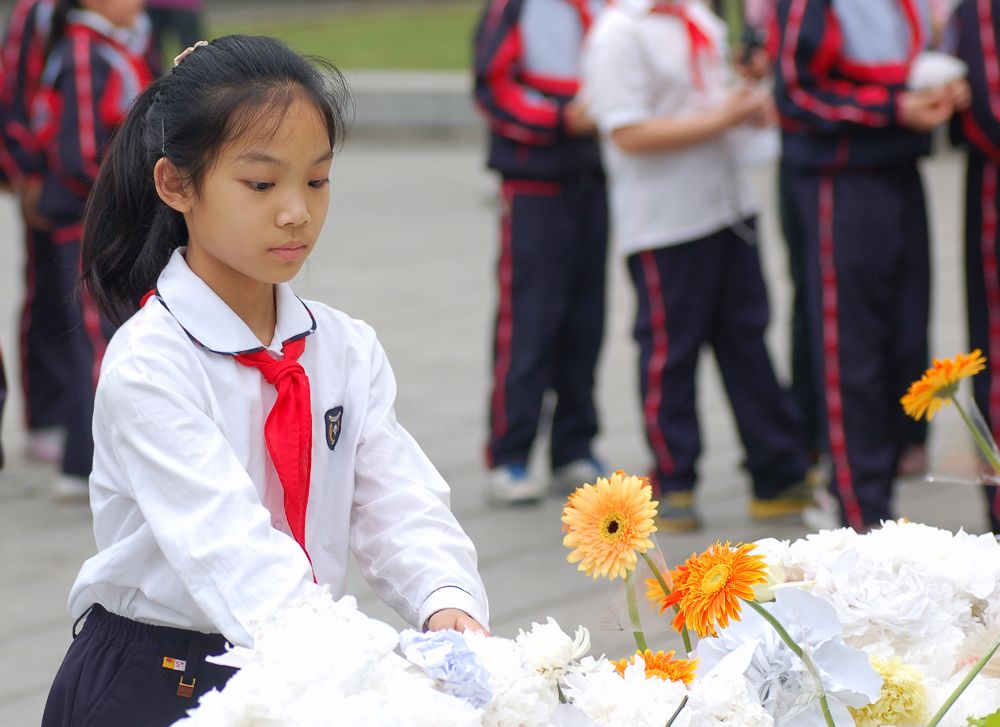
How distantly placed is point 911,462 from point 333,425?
3229 mm

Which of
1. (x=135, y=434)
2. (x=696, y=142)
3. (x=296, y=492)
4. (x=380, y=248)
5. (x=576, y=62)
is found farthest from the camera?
(x=380, y=248)

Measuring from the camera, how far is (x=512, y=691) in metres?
1.30

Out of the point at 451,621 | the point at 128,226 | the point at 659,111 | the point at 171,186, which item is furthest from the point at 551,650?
the point at 659,111

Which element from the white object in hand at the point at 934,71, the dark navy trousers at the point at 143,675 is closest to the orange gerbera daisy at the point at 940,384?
the dark navy trousers at the point at 143,675

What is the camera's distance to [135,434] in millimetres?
1684

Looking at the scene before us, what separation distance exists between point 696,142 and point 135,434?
2716 mm

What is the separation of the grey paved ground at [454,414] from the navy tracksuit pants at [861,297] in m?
0.35

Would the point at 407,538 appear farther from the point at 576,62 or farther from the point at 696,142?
the point at 576,62

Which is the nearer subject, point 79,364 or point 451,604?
point 451,604

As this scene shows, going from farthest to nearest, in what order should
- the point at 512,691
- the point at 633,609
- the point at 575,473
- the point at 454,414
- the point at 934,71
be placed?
the point at 454,414 < the point at 575,473 < the point at 934,71 < the point at 633,609 < the point at 512,691

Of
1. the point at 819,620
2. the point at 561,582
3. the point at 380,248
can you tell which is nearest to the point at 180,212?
the point at 819,620

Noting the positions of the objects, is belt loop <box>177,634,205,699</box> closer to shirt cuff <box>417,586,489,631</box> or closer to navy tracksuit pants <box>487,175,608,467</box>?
shirt cuff <box>417,586,489,631</box>

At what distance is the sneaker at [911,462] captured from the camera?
4.76m

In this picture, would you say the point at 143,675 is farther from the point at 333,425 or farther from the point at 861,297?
the point at 861,297
